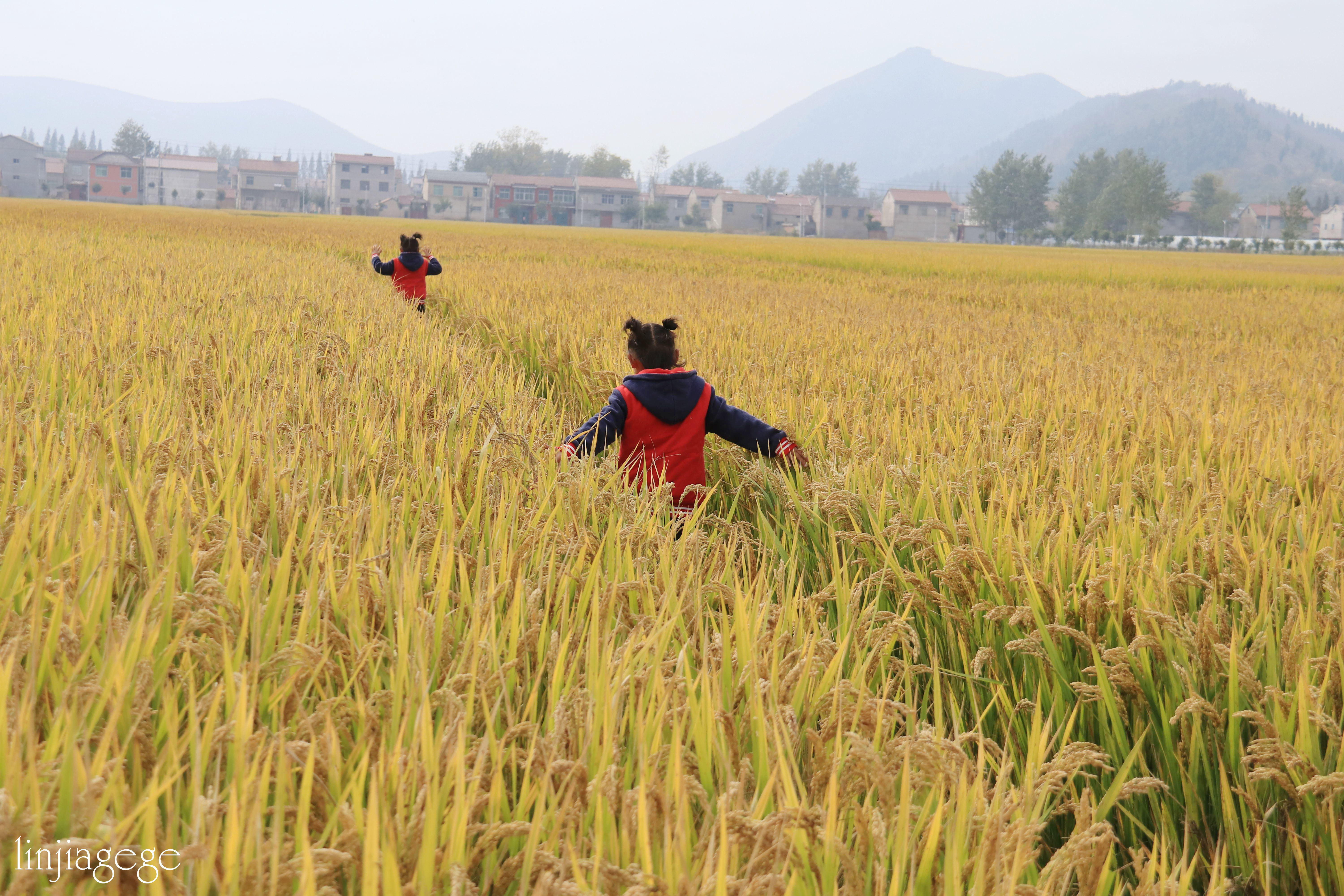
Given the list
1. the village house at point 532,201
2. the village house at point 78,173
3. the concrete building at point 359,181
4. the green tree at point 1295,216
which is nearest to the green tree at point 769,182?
the village house at point 532,201

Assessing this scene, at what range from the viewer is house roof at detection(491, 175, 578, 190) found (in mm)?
102188

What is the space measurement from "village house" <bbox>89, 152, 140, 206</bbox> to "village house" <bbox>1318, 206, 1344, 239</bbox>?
154m

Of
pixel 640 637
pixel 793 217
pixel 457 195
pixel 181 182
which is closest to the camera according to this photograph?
pixel 640 637

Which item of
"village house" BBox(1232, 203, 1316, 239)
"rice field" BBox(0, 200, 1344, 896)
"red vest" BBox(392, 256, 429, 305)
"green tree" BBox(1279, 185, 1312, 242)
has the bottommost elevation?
"rice field" BBox(0, 200, 1344, 896)

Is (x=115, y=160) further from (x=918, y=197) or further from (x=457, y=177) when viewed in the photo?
(x=918, y=197)

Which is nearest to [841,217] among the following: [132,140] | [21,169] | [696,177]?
[696,177]

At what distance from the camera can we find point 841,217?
10806 cm

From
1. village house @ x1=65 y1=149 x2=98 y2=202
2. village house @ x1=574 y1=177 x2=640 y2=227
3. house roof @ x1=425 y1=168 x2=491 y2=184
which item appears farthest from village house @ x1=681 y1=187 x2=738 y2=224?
village house @ x1=65 y1=149 x2=98 y2=202

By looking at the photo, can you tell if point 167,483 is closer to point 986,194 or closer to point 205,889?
point 205,889

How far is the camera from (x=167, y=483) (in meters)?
1.75

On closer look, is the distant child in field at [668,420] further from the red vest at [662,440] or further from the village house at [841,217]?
the village house at [841,217]

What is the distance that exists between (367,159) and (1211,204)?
329 ft

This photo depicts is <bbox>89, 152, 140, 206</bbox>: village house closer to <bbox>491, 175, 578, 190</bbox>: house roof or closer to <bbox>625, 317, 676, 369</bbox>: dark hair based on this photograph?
<bbox>491, 175, 578, 190</bbox>: house roof

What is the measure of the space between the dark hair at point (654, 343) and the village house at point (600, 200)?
102m
